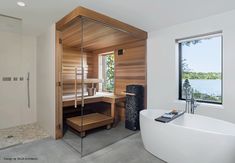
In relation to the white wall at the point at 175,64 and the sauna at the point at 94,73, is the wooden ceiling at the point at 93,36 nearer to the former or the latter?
the sauna at the point at 94,73

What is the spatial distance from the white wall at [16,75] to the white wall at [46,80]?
27cm

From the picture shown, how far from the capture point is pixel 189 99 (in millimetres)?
2789

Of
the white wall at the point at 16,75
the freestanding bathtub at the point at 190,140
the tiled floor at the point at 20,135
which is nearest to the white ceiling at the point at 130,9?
the white wall at the point at 16,75

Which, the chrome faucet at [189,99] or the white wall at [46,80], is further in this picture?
the white wall at [46,80]

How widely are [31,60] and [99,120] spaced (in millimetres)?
2316

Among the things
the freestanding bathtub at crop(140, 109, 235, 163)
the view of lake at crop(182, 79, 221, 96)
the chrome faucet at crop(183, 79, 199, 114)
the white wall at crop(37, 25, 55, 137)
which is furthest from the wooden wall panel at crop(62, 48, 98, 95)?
the view of lake at crop(182, 79, 221, 96)

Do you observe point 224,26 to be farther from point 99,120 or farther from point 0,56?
point 0,56

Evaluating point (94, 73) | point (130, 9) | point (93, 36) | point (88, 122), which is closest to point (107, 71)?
point (94, 73)

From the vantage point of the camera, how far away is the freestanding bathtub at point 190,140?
5.37 feet

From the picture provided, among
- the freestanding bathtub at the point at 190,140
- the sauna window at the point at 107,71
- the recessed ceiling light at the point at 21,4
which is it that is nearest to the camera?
the freestanding bathtub at the point at 190,140

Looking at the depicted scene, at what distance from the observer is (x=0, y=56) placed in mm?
3156

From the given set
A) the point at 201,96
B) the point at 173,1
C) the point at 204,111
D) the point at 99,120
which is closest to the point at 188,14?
the point at 173,1

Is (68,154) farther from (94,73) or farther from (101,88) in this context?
(94,73)

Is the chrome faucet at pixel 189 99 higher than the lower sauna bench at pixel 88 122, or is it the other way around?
the chrome faucet at pixel 189 99
